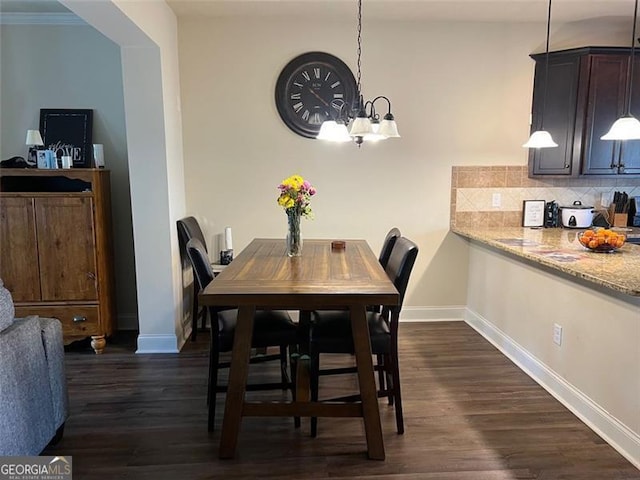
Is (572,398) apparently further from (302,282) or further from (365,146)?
(365,146)

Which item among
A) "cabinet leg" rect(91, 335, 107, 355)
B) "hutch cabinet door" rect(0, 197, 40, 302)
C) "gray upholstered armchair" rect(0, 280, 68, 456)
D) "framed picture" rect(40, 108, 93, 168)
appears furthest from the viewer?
"framed picture" rect(40, 108, 93, 168)

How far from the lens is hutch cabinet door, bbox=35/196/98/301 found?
3213mm

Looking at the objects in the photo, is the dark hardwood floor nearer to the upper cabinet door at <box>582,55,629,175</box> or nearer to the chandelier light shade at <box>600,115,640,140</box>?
the chandelier light shade at <box>600,115,640,140</box>

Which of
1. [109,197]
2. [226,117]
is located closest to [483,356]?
[226,117]

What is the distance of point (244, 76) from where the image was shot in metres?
3.67

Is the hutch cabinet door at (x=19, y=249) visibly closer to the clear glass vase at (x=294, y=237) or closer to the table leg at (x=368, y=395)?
the clear glass vase at (x=294, y=237)

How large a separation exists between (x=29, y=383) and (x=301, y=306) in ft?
3.97

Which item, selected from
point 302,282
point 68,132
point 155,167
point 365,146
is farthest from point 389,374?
point 68,132

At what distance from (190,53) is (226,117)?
→ 0.57 m

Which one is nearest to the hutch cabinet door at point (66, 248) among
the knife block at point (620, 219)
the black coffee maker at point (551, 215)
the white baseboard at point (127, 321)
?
the white baseboard at point (127, 321)

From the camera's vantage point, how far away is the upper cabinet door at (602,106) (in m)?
3.44

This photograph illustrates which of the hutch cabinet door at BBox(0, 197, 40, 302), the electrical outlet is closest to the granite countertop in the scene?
the electrical outlet

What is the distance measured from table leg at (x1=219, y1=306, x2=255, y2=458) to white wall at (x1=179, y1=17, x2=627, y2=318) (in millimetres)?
1897

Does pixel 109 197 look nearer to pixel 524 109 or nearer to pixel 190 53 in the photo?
pixel 190 53
